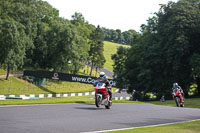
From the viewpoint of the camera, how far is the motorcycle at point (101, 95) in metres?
17.4

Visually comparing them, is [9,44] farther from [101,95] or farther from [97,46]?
[97,46]

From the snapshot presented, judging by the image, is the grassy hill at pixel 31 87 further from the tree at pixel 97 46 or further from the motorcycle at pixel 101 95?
the motorcycle at pixel 101 95

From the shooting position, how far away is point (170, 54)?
45156 millimetres

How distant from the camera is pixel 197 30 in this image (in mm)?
45719

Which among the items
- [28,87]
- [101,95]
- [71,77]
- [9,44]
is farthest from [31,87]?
[101,95]

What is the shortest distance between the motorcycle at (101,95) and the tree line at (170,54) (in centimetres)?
2813

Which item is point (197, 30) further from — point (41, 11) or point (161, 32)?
point (41, 11)

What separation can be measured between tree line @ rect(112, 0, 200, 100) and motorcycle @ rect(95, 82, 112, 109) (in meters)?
28.1

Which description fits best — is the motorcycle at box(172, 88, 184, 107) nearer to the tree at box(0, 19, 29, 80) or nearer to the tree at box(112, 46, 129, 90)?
the tree at box(112, 46, 129, 90)

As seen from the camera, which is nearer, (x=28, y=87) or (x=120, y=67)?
(x=28, y=87)

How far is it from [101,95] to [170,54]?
2932 centimetres

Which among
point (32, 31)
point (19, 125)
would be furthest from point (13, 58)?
point (19, 125)

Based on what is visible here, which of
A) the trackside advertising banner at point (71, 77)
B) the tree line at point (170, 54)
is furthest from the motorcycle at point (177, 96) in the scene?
the trackside advertising banner at point (71, 77)

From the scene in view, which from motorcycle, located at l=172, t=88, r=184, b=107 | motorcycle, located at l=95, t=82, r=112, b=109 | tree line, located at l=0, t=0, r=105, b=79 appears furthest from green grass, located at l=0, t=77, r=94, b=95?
motorcycle, located at l=95, t=82, r=112, b=109
